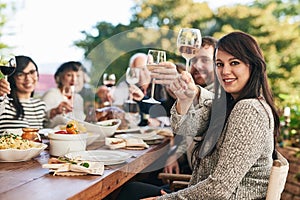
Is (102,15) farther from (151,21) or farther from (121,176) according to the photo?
(121,176)

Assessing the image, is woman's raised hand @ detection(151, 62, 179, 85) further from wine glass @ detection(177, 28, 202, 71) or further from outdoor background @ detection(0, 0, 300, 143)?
outdoor background @ detection(0, 0, 300, 143)

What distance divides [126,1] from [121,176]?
16.3 feet

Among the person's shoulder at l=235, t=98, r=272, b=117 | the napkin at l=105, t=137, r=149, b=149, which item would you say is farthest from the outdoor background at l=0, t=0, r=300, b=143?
the person's shoulder at l=235, t=98, r=272, b=117

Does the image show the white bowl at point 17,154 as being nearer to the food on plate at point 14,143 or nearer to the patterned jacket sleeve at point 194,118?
the food on plate at point 14,143

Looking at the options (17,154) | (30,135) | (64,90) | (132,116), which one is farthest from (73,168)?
(64,90)

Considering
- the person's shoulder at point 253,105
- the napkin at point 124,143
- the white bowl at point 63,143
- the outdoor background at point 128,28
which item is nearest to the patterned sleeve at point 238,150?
the person's shoulder at point 253,105

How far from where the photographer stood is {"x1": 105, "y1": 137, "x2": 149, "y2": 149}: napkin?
199 cm

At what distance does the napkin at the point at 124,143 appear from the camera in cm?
199

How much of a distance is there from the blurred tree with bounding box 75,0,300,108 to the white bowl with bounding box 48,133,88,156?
3.90 metres

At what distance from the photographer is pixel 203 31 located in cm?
639

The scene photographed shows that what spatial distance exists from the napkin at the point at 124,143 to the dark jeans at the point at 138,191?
19cm

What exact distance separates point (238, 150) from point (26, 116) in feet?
6.26

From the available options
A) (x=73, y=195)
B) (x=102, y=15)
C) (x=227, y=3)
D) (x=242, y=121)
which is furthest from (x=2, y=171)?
(x=227, y=3)

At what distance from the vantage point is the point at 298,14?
6.00m
